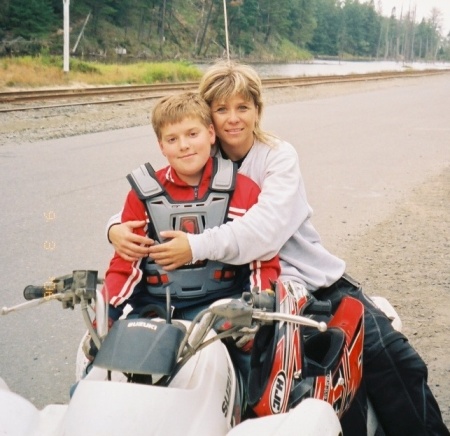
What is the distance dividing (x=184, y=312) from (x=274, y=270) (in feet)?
1.22

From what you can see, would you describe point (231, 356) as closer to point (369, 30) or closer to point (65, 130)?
point (65, 130)

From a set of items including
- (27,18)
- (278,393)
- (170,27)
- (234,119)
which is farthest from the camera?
(170,27)

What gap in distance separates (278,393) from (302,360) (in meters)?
0.19

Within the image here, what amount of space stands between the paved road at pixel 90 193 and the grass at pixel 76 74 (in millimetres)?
12115

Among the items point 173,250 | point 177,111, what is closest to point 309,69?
point 177,111

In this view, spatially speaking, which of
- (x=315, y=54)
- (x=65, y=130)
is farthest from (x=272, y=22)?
(x=65, y=130)

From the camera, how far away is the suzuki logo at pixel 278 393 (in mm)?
2006

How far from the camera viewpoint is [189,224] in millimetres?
2512

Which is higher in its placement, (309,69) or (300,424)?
(300,424)

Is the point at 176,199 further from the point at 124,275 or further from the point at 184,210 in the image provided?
the point at 124,275

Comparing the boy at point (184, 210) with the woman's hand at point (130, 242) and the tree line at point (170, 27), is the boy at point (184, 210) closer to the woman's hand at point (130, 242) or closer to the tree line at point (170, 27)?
the woman's hand at point (130, 242)

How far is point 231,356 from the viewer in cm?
236

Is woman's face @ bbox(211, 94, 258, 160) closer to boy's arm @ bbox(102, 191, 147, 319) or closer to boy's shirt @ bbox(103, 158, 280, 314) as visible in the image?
boy's shirt @ bbox(103, 158, 280, 314)

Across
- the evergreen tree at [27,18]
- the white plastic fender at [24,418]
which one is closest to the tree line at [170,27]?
the evergreen tree at [27,18]
